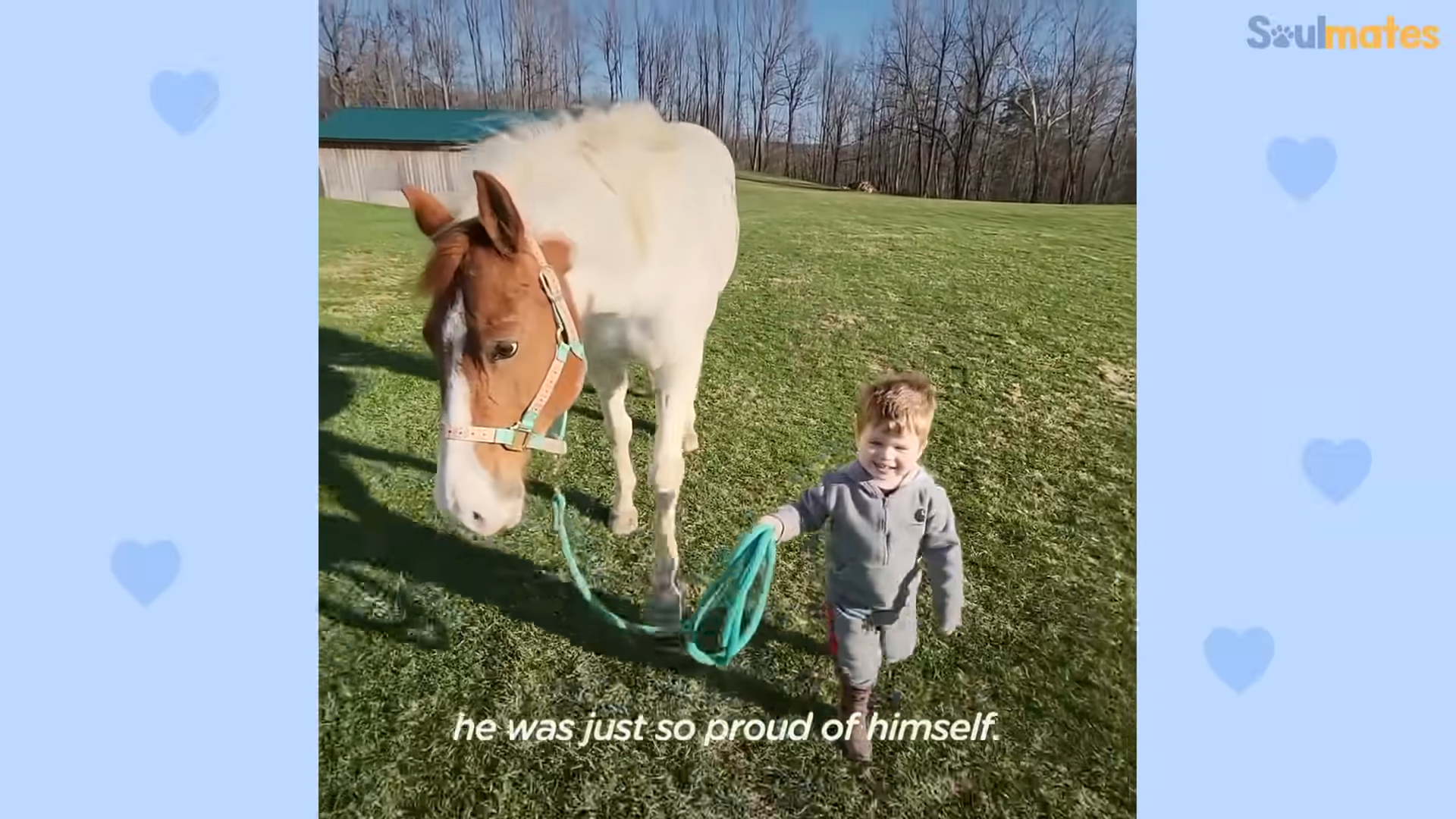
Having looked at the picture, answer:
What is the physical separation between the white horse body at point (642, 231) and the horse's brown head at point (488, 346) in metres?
0.12

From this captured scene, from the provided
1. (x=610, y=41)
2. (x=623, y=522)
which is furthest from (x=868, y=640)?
(x=610, y=41)

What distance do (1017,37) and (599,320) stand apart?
1373mm

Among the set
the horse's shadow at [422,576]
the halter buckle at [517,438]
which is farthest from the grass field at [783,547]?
the halter buckle at [517,438]

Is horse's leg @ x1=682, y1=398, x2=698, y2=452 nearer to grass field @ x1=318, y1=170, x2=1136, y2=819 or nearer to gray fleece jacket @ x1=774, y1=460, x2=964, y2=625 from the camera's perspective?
grass field @ x1=318, y1=170, x2=1136, y2=819

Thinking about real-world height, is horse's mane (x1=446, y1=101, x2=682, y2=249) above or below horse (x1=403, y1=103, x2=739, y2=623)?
above

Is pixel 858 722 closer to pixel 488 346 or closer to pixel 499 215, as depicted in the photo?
pixel 488 346

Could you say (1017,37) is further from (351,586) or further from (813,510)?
(351,586)

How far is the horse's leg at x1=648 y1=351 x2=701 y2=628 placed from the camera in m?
1.93

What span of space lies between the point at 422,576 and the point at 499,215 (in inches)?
46.1

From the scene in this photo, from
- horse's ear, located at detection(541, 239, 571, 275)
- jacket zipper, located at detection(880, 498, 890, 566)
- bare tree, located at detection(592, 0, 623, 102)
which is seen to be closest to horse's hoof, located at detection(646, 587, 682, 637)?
jacket zipper, located at detection(880, 498, 890, 566)

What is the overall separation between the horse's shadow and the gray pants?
0.20m

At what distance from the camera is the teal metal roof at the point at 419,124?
1.80 m
